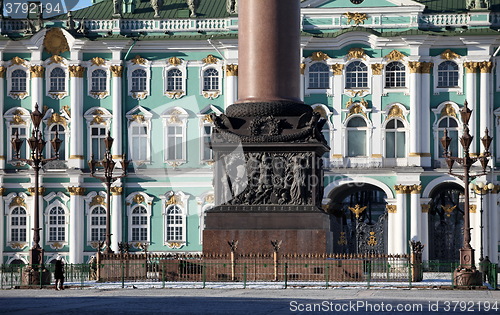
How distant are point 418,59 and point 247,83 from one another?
36.3 metres

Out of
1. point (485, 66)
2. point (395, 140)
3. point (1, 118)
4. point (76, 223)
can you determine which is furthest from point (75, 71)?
point (485, 66)

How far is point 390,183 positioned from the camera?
79.1m

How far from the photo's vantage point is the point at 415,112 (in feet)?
260

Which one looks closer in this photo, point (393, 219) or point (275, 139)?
point (275, 139)

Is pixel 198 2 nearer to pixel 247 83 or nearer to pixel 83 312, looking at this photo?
pixel 247 83

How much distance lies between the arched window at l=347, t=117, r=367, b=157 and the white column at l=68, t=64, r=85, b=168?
579 inches

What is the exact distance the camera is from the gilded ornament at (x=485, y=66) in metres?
79.0

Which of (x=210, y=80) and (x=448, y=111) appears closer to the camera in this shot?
(x=448, y=111)

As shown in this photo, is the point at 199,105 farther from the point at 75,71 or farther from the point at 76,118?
the point at 75,71

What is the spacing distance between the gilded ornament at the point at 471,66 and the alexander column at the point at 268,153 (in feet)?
118

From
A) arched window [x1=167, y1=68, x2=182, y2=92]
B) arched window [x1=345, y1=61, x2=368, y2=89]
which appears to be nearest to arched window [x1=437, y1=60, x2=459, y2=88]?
arched window [x1=345, y1=61, x2=368, y2=89]

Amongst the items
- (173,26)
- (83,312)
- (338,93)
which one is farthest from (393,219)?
(83,312)

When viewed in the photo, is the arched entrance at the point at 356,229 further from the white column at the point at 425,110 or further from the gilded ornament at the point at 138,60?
the gilded ornament at the point at 138,60

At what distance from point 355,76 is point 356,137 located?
3302 mm
